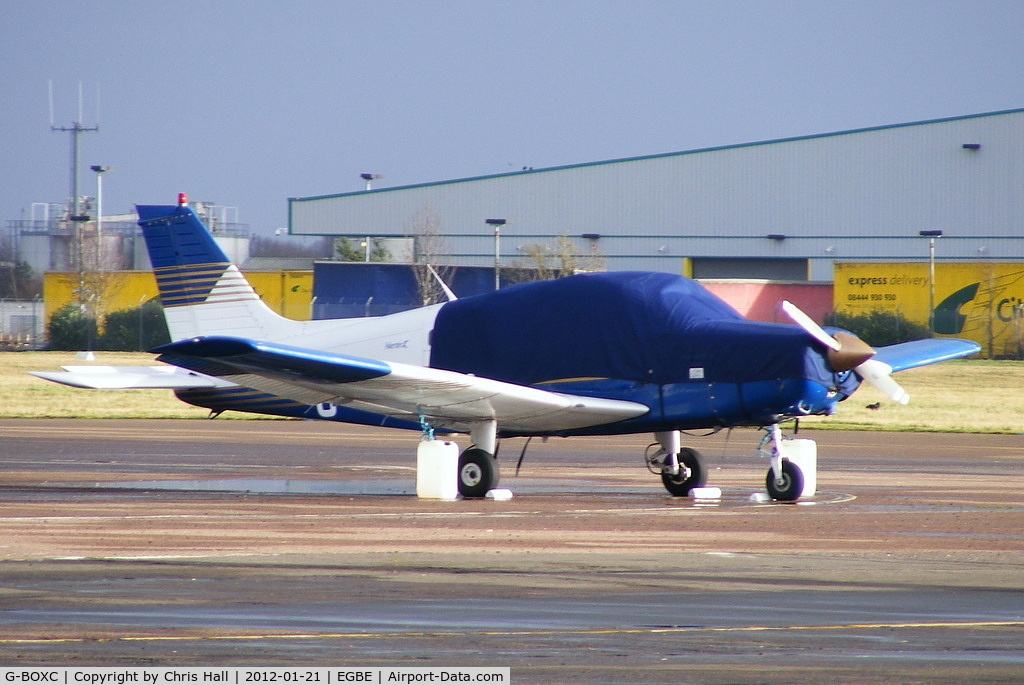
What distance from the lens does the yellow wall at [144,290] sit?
206ft

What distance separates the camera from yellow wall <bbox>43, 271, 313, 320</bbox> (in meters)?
A: 62.7

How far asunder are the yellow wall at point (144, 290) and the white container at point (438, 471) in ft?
155

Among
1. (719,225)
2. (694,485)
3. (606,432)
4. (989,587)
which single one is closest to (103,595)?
(989,587)

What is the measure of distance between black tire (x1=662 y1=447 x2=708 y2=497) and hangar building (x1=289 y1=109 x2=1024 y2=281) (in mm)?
42878

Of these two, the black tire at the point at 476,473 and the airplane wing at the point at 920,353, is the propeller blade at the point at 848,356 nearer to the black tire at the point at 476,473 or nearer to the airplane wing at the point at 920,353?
the airplane wing at the point at 920,353

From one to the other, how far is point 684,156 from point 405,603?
2297 inches

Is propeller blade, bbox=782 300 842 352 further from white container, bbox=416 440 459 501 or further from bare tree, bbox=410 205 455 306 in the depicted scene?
bare tree, bbox=410 205 455 306

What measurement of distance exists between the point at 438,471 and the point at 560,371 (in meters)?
1.82

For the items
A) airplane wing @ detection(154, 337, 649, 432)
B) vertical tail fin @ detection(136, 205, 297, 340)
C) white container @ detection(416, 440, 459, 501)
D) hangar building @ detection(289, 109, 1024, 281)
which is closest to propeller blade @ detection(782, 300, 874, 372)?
airplane wing @ detection(154, 337, 649, 432)

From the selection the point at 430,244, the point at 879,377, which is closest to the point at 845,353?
the point at 879,377

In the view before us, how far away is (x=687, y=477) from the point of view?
15969mm

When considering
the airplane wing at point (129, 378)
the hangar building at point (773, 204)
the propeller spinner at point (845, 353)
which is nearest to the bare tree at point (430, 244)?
the hangar building at point (773, 204)

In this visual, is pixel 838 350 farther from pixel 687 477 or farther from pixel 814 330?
pixel 687 477

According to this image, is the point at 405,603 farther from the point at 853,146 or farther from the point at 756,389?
the point at 853,146
